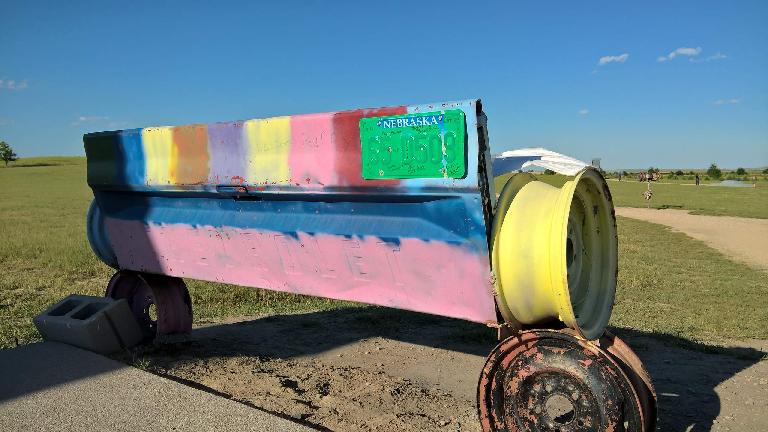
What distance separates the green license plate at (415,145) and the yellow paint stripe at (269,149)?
0.56 metres

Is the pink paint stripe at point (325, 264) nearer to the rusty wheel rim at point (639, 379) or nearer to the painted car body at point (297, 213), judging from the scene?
the painted car body at point (297, 213)

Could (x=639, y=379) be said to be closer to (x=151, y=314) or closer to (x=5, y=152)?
(x=151, y=314)

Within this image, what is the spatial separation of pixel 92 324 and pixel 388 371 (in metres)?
2.10

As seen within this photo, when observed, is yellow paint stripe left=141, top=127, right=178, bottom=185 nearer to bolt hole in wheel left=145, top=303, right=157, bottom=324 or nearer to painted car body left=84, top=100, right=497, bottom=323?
painted car body left=84, top=100, right=497, bottom=323

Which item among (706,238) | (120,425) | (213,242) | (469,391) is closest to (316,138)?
(213,242)

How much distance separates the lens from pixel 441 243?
2.80 metres

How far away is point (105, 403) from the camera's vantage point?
3098 millimetres

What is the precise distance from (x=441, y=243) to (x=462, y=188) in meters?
0.31

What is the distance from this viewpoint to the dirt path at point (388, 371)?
3400mm

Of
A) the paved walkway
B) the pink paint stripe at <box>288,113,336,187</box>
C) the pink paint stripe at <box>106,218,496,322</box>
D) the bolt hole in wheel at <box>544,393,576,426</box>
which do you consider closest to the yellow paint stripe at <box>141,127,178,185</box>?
the pink paint stripe at <box>106,218,496,322</box>

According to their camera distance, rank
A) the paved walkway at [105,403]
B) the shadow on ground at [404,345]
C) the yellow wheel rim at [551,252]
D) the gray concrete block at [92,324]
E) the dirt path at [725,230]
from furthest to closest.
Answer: the dirt path at [725,230]
the gray concrete block at [92,324]
the shadow on ground at [404,345]
the paved walkway at [105,403]
the yellow wheel rim at [551,252]

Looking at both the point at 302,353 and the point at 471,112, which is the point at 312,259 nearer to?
the point at 471,112

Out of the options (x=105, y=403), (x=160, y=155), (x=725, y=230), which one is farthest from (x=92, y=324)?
(x=725, y=230)

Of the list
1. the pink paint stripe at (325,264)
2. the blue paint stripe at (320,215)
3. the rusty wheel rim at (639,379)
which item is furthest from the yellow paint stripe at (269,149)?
the rusty wheel rim at (639,379)
